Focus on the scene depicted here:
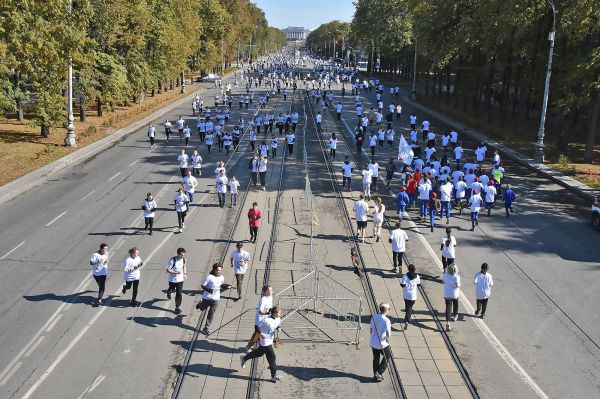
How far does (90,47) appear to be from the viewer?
129 ft

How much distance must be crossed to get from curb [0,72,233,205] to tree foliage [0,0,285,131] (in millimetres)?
2847

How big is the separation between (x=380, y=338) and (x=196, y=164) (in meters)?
17.6

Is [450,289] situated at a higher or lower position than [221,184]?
lower

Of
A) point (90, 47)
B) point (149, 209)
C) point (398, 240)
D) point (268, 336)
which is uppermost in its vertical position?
point (90, 47)

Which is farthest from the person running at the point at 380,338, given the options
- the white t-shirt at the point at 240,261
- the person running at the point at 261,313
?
the white t-shirt at the point at 240,261

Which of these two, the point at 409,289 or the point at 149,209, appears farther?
→ the point at 149,209

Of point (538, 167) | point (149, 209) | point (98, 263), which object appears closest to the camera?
point (98, 263)

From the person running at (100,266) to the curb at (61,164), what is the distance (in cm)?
1194

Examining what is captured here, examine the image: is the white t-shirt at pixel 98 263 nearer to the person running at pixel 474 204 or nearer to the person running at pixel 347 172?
the person running at pixel 474 204

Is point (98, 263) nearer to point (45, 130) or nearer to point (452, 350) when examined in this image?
point (452, 350)

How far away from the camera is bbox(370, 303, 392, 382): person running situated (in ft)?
33.4

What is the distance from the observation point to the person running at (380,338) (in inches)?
401

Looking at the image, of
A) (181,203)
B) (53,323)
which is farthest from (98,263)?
(181,203)

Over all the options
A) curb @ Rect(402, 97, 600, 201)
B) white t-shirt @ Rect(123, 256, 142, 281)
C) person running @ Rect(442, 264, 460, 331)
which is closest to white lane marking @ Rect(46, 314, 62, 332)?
white t-shirt @ Rect(123, 256, 142, 281)
